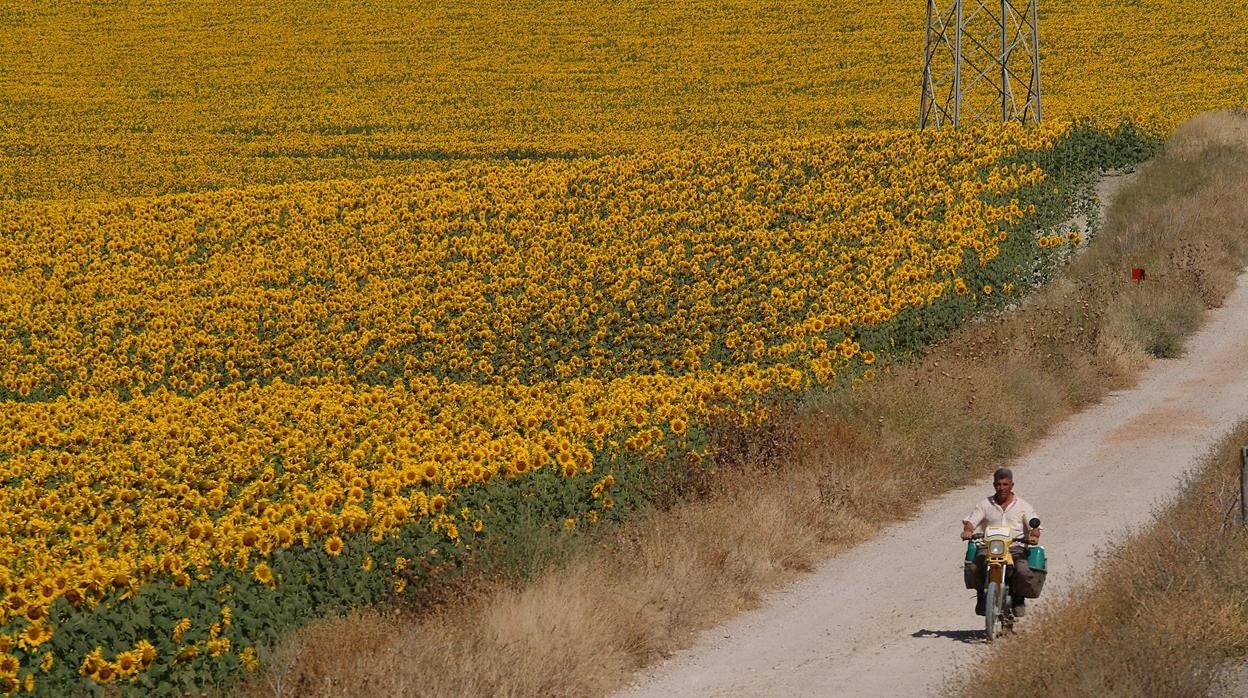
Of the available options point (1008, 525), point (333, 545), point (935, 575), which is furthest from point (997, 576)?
point (333, 545)

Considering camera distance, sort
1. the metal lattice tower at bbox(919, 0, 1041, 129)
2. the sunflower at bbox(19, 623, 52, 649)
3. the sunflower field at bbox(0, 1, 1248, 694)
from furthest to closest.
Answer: the metal lattice tower at bbox(919, 0, 1041, 129) → the sunflower field at bbox(0, 1, 1248, 694) → the sunflower at bbox(19, 623, 52, 649)

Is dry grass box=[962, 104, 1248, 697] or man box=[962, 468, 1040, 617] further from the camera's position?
man box=[962, 468, 1040, 617]

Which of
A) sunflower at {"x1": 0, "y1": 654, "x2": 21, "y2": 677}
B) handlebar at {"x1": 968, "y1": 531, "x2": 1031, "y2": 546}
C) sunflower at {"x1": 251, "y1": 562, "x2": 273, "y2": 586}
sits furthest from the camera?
handlebar at {"x1": 968, "y1": 531, "x2": 1031, "y2": 546}

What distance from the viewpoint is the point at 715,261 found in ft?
88.2

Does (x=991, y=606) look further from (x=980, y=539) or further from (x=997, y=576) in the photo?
(x=980, y=539)

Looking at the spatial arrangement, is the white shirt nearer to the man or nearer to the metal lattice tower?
the man

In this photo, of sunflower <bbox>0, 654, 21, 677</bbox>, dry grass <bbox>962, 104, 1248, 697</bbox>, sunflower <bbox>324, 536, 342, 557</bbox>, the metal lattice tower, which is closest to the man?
dry grass <bbox>962, 104, 1248, 697</bbox>

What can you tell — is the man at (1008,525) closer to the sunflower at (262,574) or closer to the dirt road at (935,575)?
the dirt road at (935,575)

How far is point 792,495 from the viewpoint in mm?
15414

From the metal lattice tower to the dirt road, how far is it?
705 inches

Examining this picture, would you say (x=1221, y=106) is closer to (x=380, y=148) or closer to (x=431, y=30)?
(x=380, y=148)

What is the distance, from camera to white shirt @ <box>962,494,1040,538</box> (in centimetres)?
1221

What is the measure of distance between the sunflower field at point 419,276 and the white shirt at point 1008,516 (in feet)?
11.9

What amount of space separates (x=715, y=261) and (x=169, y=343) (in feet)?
27.3
